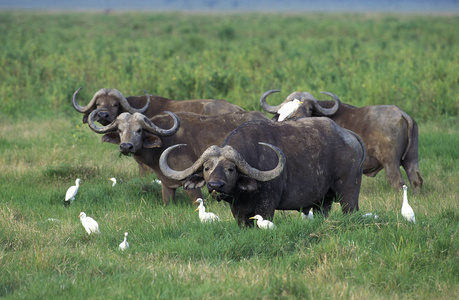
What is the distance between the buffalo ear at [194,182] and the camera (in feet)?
20.3

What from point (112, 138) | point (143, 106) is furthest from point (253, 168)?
point (143, 106)

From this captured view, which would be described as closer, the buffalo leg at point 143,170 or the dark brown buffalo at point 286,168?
the dark brown buffalo at point 286,168

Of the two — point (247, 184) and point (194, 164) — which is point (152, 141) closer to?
point (194, 164)

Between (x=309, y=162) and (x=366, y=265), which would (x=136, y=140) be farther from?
(x=366, y=265)

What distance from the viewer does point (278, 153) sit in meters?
6.04

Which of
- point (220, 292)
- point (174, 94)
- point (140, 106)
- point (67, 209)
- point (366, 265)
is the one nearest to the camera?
point (220, 292)

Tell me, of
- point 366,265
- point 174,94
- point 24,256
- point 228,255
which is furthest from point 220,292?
point 174,94

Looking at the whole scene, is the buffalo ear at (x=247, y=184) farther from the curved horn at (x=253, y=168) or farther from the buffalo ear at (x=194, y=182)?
→ the buffalo ear at (x=194, y=182)

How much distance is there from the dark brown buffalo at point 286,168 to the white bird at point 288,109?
2464 millimetres

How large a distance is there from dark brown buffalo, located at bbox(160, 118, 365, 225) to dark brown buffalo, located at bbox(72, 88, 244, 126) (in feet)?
12.9

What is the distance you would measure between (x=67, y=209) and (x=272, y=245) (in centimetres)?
338

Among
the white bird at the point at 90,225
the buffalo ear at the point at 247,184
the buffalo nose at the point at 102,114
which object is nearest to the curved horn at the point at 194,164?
the buffalo ear at the point at 247,184

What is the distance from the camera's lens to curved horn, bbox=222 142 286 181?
599 centimetres

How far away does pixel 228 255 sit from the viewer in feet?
19.4
